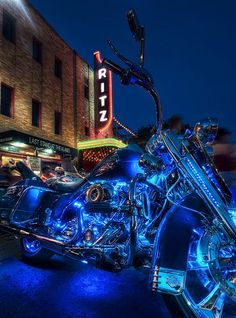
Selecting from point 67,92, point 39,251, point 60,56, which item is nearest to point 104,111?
point 67,92

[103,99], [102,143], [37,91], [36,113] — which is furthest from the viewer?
[103,99]

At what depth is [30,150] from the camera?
1400 centimetres

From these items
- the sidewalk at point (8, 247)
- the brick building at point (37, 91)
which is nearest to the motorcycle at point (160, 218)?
the sidewalk at point (8, 247)

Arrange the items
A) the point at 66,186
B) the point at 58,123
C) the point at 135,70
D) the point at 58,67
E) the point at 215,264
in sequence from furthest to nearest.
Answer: the point at 58,67 < the point at 58,123 < the point at 66,186 < the point at 135,70 < the point at 215,264

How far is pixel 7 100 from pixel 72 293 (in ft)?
38.5

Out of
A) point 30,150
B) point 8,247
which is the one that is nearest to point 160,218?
point 8,247

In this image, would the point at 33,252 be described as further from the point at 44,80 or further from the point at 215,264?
the point at 44,80

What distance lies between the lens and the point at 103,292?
353cm

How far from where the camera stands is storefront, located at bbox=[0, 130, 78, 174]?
11.6m

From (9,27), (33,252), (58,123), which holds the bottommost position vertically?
(33,252)

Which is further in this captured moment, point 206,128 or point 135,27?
point 135,27

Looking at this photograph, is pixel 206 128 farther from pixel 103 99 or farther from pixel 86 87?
pixel 86 87

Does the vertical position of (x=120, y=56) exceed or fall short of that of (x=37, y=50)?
it falls short

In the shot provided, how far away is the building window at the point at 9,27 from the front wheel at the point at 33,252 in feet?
39.4
